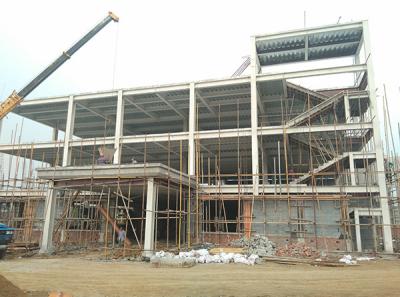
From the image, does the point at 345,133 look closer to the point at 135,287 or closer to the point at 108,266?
the point at 108,266

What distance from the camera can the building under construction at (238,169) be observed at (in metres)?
18.8

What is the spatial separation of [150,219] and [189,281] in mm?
6413

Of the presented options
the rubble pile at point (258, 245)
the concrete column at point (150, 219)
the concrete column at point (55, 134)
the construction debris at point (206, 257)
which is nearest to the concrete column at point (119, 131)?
the concrete column at point (150, 219)

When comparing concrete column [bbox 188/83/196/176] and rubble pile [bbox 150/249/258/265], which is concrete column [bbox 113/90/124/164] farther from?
rubble pile [bbox 150/249/258/265]

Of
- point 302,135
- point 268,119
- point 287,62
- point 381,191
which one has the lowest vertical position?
point 381,191

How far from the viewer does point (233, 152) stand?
30.3m

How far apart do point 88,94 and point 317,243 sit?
19181 mm

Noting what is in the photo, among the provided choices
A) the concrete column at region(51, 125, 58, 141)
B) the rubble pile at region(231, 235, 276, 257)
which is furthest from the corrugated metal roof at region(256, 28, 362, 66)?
the concrete column at region(51, 125, 58, 141)

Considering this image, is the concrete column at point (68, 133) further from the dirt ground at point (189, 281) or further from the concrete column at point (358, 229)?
the concrete column at point (358, 229)

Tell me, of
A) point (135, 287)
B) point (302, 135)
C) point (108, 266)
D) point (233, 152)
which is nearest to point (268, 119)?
point (233, 152)

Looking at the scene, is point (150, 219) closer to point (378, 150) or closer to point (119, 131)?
point (119, 131)

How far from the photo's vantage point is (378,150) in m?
20.3

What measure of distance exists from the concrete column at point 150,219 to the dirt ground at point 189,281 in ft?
6.68

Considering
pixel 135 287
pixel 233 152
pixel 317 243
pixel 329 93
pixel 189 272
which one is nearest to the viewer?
pixel 135 287
